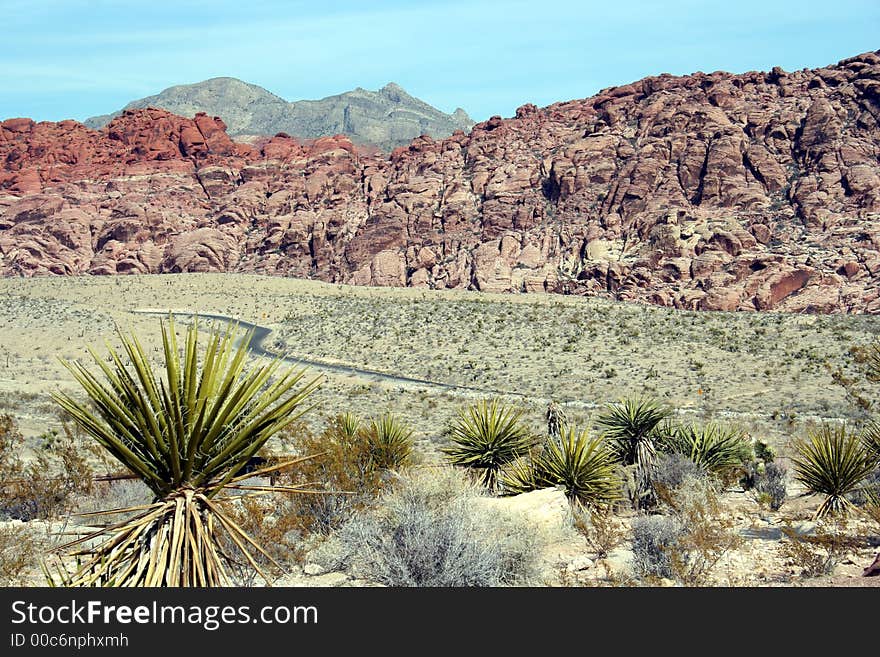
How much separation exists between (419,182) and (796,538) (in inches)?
3602

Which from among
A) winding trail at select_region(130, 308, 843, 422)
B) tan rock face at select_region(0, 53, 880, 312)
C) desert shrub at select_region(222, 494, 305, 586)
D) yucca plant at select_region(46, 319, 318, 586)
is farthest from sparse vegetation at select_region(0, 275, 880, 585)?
tan rock face at select_region(0, 53, 880, 312)

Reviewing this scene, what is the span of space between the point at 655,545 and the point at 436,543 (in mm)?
3027

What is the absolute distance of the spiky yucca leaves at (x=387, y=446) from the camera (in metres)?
14.2

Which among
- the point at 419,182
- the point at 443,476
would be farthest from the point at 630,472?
the point at 419,182

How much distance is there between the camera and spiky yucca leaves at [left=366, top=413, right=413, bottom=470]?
1421 centimetres

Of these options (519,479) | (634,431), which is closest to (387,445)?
(519,479)

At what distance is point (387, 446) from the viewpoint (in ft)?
47.6

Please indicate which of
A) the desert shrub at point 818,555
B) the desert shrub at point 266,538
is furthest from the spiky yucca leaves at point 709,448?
the desert shrub at point 266,538

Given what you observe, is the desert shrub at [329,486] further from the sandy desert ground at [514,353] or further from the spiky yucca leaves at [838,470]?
the spiky yucca leaves at [838,470]

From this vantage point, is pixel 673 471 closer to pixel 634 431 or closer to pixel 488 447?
pixel 634 431

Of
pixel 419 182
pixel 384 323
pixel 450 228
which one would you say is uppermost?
pixel 419 182

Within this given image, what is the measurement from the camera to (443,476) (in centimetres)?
1075

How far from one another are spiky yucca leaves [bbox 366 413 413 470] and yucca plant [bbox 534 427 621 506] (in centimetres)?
303

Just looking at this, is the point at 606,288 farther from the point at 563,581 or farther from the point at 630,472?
the point at 563,581
